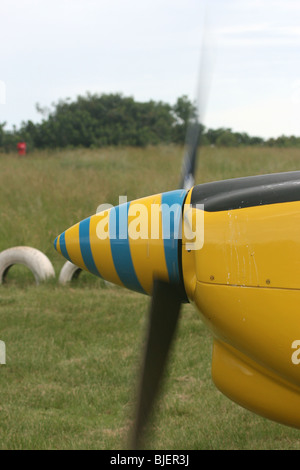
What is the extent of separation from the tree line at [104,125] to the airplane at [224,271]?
22.6 metres

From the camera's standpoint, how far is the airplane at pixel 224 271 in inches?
65.8

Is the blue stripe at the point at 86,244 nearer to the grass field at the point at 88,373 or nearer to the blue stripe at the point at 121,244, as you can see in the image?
the blue stripe at the point at 121,244

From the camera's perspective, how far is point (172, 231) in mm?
1899

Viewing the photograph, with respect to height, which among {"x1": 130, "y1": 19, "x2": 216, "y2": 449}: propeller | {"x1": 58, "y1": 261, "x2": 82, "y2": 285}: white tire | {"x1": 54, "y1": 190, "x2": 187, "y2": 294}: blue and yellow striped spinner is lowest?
{"x1": 58, "y1": 261, "x2": 82, "y2": 285}: white tire

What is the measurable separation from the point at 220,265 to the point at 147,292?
0.45 metres

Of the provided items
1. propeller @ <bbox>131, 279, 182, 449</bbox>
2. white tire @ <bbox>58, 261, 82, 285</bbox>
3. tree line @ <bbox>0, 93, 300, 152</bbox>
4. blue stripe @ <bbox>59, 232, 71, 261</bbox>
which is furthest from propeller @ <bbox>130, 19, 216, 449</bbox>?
tree line @ <bbox>0, 93, 300, 152</bbox>

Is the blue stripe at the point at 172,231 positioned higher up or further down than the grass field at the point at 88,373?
higher up

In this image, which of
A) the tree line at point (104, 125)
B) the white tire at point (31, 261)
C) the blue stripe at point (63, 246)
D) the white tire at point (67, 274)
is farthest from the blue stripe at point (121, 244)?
the tree line at point (104, 125)

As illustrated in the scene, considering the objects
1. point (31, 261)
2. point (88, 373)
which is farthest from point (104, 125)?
point (88, 373)

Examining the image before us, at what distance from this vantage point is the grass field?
10.7ft

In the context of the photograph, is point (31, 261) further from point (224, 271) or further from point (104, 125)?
point (104, 125)

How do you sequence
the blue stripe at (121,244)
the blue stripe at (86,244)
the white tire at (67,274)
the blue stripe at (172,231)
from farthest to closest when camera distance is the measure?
1. the white tire at (67,274)
2. the blue stripe at (86,244)
3. the blue stripe at (121,244)
4. the blue stripe at (172,231)

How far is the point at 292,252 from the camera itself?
1.64 m

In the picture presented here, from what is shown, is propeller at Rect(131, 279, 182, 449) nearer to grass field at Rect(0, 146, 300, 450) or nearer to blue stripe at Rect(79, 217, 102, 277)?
grass field at Rect(0, 146, 300, 450)
